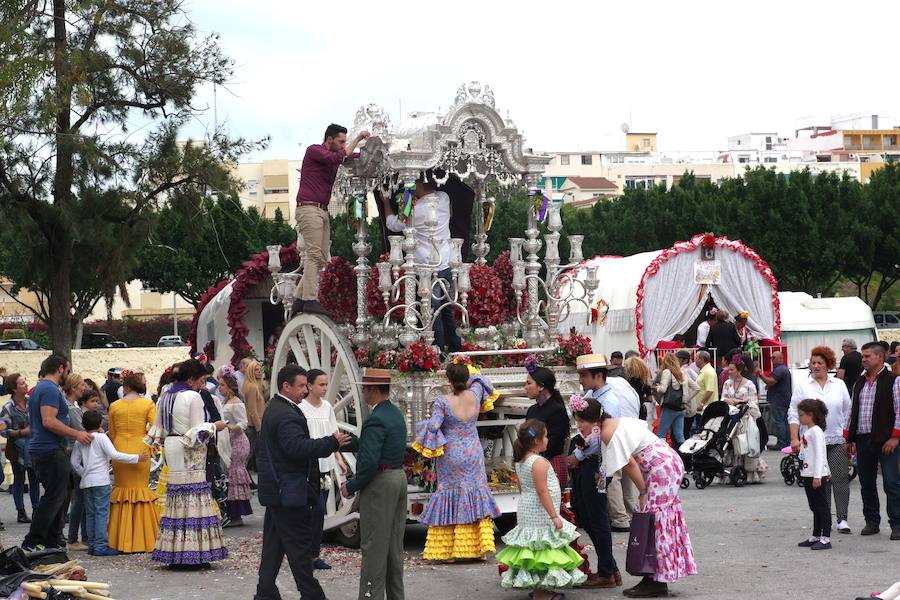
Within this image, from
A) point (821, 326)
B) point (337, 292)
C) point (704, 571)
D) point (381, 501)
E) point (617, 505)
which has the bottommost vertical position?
point (704, 571)

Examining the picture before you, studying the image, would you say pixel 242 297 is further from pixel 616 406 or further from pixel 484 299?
pixel 616 406

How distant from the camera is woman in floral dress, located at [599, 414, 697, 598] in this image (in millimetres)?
9148

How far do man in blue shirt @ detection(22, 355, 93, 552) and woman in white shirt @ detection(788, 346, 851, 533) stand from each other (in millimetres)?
6807

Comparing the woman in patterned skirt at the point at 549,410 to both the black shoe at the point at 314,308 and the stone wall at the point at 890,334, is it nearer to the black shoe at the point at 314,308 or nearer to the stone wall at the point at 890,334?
the black shoe at the point at 314,308

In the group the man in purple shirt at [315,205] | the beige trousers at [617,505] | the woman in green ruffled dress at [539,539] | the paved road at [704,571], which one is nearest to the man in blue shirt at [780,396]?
the paved road at [704,571]

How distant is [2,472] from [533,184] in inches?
344

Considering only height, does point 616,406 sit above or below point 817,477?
above

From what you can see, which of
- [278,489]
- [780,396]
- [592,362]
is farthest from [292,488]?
[780,396]

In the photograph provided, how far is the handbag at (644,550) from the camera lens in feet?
30.2

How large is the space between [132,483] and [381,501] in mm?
4284

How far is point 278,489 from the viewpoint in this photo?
28.3ft

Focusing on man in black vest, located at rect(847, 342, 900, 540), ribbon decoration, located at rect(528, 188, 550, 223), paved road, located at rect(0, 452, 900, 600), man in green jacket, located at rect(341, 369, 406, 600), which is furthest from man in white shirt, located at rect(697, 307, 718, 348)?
man in green jacket, located at rect(341, 369, 406, 600)

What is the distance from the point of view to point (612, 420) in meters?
9.26

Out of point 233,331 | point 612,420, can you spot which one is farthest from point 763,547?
point 233,331
